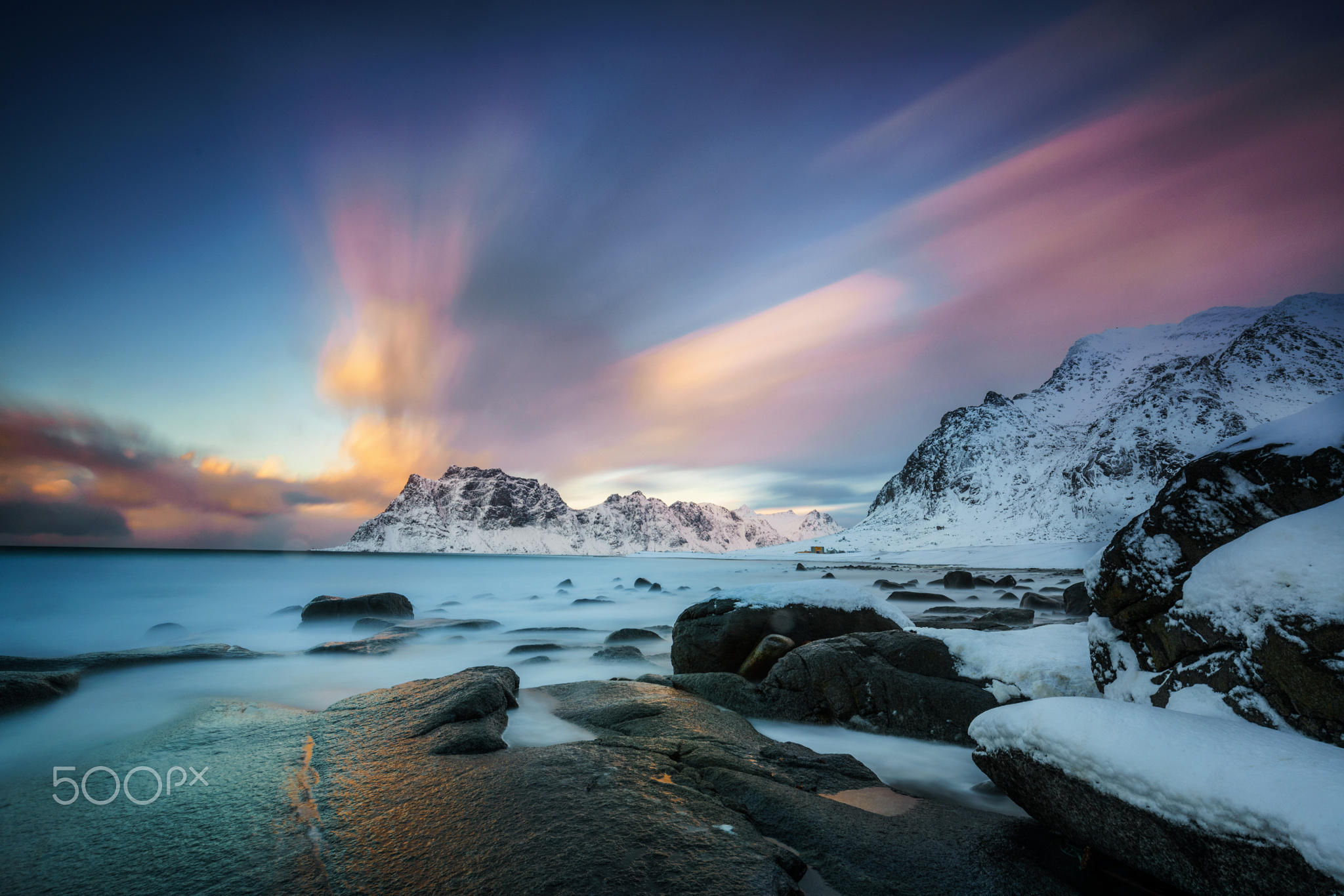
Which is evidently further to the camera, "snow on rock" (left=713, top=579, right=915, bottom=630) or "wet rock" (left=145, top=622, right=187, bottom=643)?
"wet rock" (left=145, top=622, right=187, bottom=643)

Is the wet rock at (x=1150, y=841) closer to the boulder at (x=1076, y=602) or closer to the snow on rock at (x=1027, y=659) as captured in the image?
the snow on rock at (x=1027, y=659)

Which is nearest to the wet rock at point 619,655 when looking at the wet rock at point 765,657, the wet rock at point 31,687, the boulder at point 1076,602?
the wet rock at point 765,657

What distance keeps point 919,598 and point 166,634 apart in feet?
72.9

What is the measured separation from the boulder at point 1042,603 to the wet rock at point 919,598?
7.06 ft

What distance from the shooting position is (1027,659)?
517 centimetres

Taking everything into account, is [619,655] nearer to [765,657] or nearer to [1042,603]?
[765,657]

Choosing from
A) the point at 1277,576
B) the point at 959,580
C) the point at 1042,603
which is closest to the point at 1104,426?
the point at 959,580

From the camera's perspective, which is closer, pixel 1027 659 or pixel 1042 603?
pixel 1027 659

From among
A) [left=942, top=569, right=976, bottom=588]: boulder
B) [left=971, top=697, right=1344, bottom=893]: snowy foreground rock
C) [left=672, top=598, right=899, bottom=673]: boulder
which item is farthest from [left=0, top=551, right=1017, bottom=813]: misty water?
[left=942, top=569, right=976, bottom=588]: boulder

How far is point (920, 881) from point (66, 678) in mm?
8734

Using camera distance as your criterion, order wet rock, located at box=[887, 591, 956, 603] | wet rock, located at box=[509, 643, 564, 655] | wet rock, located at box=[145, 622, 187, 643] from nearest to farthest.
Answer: wet rock, located at box=[509, 643, 564, 655] < wet rock, located at box=[145, 622, 187, 643] < wet rock, located at box=[887, 591, 956, 603]

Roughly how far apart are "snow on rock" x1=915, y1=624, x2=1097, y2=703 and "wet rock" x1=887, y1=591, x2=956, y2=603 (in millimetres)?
12493

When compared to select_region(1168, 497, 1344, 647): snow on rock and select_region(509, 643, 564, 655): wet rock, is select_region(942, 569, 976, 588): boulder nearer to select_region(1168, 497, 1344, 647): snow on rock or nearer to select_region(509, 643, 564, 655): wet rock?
select_region(509, 643, 564, 655): wet rock

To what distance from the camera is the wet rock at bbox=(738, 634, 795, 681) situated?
20.8 ft
